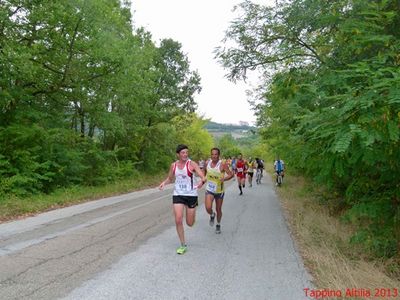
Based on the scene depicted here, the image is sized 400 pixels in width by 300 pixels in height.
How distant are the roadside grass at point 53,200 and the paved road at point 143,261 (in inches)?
53.8

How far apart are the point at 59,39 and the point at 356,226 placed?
43.2 feet

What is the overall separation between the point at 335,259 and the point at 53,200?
10.9 metres

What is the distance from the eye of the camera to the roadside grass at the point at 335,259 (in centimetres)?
543

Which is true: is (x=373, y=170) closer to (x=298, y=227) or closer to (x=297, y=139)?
(x=297, y=139)

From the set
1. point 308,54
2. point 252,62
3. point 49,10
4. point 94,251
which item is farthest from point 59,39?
point 94,251

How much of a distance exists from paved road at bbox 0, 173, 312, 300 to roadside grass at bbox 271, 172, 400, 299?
0.28 metres

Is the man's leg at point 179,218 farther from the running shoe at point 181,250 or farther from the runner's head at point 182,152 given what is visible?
the runner's head at point 182,152

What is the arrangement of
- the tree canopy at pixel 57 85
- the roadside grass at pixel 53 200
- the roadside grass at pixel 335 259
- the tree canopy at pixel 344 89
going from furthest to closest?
the tree canopy at pixel 57 85
the roadside grass at pixel 53 200
the roadside grass at pixel 335 259
the tree canopy at pixel 344 89

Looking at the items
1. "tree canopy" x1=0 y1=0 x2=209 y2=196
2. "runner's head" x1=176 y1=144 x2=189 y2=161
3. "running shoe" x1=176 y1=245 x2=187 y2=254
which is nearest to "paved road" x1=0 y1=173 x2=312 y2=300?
"running shoe" x1=176 y1=245 x2=187 y2=254

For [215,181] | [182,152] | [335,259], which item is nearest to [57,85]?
[215,181]

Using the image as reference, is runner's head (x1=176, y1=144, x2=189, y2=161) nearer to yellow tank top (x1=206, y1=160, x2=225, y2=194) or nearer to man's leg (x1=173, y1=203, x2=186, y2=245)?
man's leg (x1=173, y1=203, x2=186, y2=245)

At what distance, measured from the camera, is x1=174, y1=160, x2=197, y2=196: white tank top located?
24.1ft

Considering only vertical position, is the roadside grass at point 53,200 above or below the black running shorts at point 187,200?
below

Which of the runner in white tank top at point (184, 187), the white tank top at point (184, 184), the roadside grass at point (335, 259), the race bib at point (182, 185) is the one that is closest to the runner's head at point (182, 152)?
the runner in white tank top at point (184, 187)
